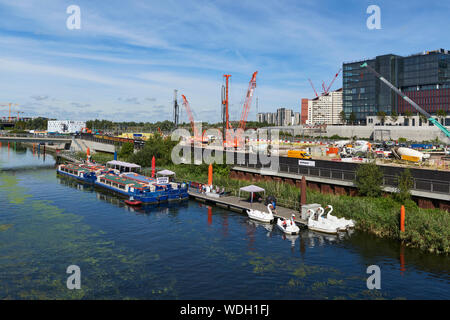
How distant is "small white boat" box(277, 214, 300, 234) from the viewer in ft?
117

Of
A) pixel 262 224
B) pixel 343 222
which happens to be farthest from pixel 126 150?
pixel 343 222

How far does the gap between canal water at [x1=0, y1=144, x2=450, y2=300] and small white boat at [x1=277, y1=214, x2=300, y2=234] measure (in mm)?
748

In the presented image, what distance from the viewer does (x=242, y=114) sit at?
129m

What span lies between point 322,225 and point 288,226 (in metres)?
3.52

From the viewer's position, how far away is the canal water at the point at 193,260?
23.7m

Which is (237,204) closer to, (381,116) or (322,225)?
(322,225)

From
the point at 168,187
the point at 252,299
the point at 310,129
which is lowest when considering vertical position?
the point at 252,299

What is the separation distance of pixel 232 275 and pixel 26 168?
79515 mm

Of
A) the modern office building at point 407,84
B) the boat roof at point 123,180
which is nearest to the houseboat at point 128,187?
the boat roof at point 123,180

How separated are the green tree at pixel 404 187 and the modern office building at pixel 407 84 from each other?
156 meters

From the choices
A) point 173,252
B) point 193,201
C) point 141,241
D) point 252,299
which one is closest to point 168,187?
point 193,201

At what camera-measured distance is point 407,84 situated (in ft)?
596

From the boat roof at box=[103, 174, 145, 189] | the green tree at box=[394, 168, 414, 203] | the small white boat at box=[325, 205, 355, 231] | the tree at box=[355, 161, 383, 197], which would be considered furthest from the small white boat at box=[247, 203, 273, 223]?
the boat roof at box=[103, 174, 145, 189]

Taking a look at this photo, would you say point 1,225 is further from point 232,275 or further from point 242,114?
point 242,114
